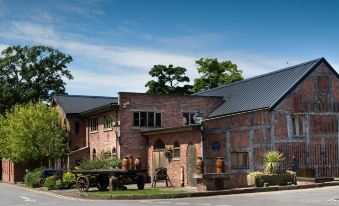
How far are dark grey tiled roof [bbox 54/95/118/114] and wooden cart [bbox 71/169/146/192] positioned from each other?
19.1 m

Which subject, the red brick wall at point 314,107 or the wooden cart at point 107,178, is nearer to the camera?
the wooden cart at point 107,178

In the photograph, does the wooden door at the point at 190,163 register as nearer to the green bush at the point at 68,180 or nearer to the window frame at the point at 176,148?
the window frame at the point at 176,148

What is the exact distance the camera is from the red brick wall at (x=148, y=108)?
36812 millimetres

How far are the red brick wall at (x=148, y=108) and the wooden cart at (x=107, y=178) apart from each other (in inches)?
324

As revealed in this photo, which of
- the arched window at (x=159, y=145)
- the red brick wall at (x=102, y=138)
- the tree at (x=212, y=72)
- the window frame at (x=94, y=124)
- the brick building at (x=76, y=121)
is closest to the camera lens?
the arched window at (x=159, y=145)

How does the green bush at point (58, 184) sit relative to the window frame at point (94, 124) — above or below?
below

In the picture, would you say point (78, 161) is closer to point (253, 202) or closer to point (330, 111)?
point (330, 111)

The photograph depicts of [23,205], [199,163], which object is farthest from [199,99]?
[23,205]

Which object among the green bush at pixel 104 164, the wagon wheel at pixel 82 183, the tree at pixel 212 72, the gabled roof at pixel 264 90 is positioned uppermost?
the tree at pixel 212 72

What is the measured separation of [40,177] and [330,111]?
20834 mm

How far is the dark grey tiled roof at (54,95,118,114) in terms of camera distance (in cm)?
4756

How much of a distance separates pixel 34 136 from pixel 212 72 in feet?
87.8

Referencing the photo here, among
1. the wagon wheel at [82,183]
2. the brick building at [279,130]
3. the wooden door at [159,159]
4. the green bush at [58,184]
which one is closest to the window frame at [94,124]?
the wooden door at [159,159]

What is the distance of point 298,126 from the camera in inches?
1259
